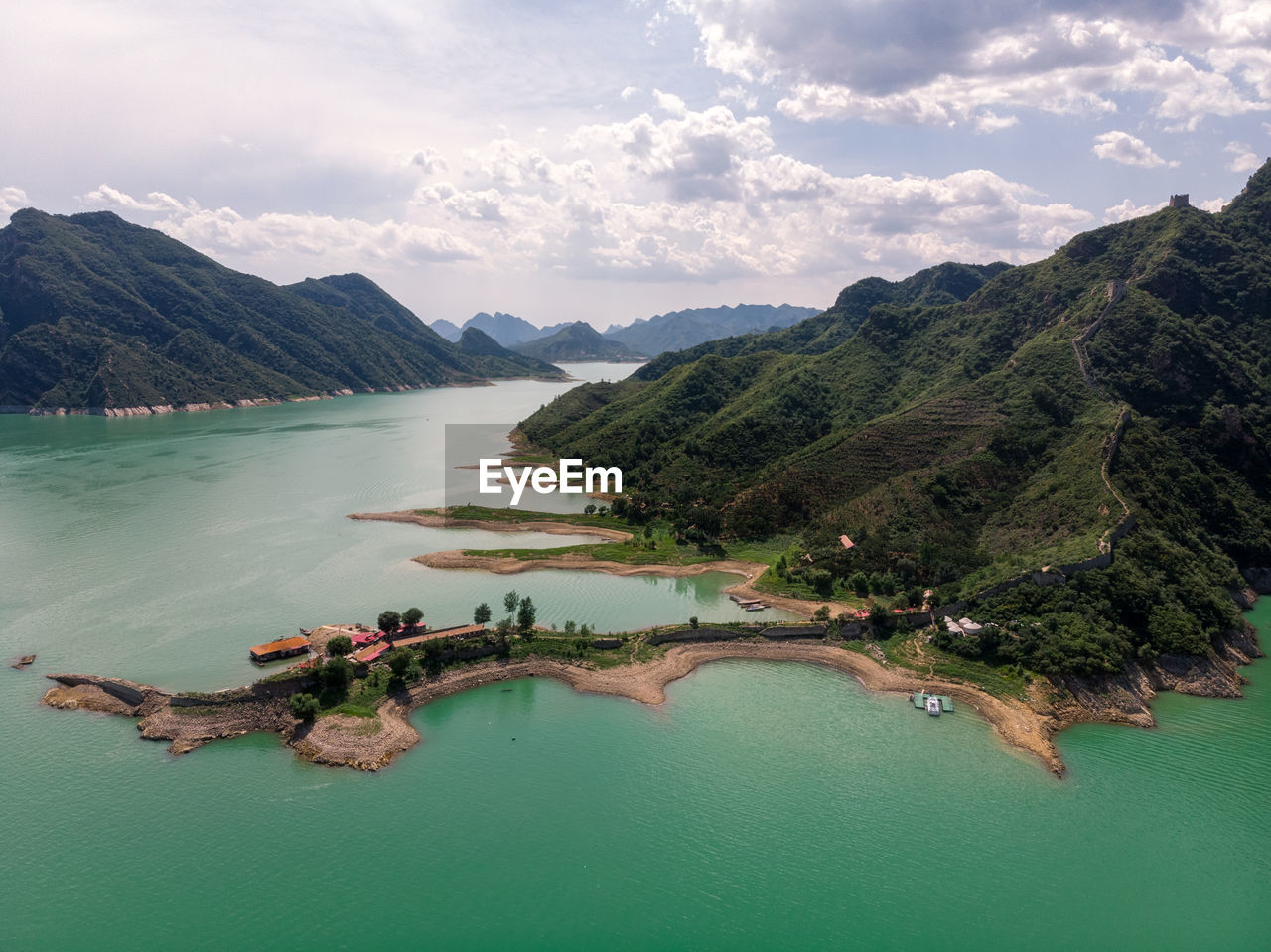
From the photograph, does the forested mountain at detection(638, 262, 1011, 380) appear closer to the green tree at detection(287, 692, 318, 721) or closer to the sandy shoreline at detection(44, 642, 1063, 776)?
the sandy shoreline at detection(44, 642, 1063, 776)

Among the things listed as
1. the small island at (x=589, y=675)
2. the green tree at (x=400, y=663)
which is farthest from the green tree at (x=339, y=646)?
the green tree at (x=400, y=663)

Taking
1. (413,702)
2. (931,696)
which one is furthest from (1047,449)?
(413,702)

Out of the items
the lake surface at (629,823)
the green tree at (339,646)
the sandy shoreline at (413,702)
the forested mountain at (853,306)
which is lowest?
the lake surface at (629,823)

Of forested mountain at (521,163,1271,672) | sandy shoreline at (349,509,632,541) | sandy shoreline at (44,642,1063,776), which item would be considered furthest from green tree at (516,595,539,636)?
sandy shoreline at (349,509,632,541)

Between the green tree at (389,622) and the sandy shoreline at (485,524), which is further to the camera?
the sandy shoreline at (485,524)

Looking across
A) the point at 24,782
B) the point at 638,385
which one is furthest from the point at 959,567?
the point at 638,385

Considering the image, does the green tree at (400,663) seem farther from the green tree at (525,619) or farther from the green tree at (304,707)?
the green tree at (525,619)
